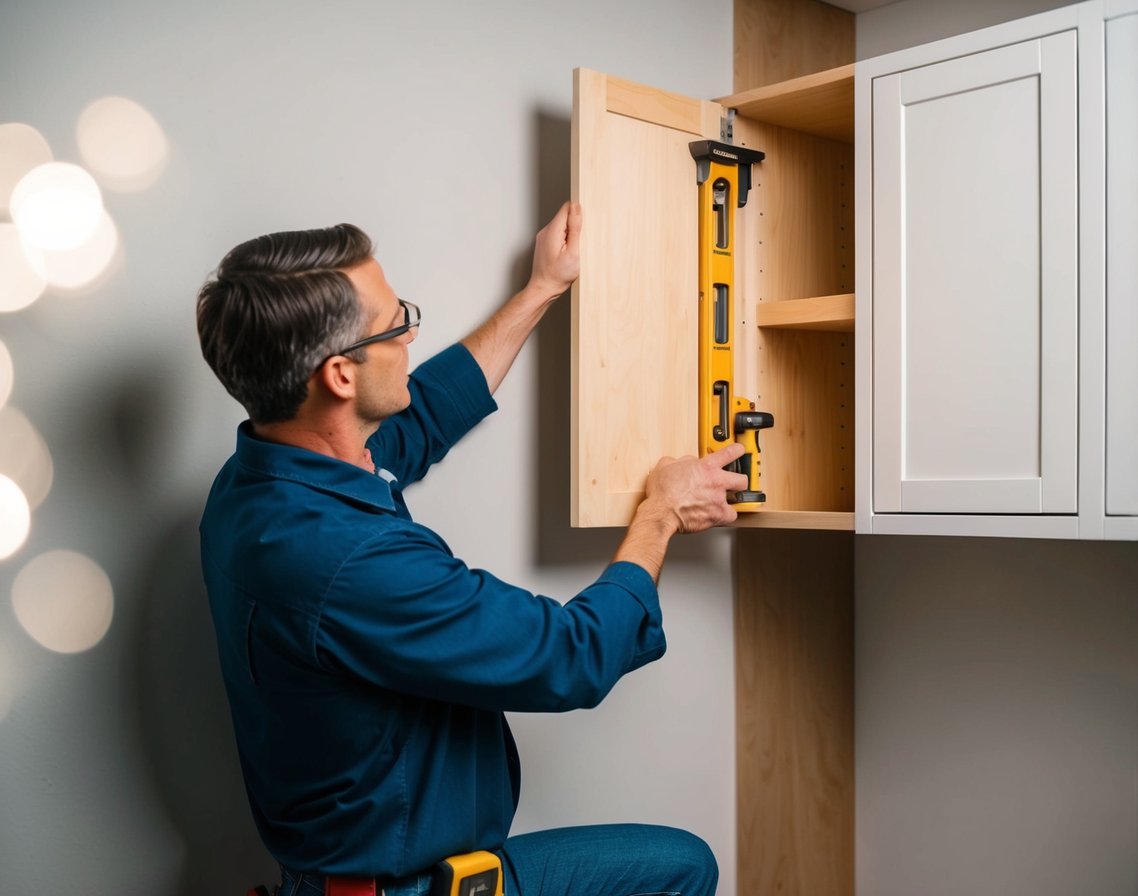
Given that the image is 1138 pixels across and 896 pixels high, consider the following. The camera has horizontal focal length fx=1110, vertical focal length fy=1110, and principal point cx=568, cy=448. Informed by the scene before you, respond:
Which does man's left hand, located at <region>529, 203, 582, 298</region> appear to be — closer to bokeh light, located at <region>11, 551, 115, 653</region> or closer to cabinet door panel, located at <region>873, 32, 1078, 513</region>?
cabinet door panel, located at <region>873, 32, 1078, 513</region>

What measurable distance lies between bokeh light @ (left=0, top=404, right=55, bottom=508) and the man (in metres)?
0.23

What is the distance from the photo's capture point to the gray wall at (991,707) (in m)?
2.14

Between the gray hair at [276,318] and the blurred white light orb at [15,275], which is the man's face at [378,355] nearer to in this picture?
the gray hair at [276,318]

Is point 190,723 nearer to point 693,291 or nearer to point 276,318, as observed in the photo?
point 276,318

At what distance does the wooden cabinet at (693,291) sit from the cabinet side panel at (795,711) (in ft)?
0.80

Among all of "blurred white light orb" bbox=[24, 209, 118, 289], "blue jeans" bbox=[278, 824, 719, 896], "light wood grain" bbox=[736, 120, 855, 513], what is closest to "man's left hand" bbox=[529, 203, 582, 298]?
"light wood grain" bbox=[736, 120, 855, 513]

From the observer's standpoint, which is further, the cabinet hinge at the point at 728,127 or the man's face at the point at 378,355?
the cabinet hinge at the point at 728,127

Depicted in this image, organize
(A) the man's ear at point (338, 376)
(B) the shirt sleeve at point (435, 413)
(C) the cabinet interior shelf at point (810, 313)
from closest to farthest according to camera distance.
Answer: (A) the man's ear at point (338, 376) → (B) the shirt sleeve at point (435, 413) → (C) the cabinet interior shelf at point (810, 313)

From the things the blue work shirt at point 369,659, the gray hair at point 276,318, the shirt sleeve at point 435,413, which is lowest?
the blue work shirt at point 369,659

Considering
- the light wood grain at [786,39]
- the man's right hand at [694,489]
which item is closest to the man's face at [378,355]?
the man's right hand at [694,489]

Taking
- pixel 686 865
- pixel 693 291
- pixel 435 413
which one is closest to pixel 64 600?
pixel 435 413

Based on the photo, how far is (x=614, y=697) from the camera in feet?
7.00

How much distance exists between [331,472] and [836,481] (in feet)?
4.09

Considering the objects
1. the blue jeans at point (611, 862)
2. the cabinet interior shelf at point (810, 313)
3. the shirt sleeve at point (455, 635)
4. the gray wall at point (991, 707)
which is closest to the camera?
the shirt sleeve at point (455, 635)
